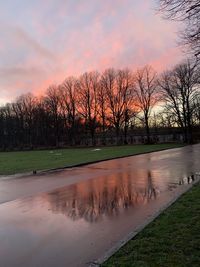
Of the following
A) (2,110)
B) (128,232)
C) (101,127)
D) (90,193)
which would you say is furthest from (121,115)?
(128,232)

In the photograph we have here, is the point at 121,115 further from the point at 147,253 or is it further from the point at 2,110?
the point at 147,253

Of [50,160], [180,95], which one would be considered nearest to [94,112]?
[180,95]

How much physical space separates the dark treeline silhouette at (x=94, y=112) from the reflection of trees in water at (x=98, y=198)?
53972 mm

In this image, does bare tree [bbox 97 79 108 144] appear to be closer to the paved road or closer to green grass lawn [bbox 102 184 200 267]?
the paved road

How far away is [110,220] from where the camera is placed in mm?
7418

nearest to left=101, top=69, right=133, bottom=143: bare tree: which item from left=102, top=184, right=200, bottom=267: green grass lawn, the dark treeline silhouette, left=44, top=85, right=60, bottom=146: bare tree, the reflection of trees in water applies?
the dark treeline silhouette

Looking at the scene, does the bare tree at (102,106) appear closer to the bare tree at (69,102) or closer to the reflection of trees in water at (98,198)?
the bare tree at (69,102)

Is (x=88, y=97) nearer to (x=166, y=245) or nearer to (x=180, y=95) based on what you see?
(x=180, y=95)

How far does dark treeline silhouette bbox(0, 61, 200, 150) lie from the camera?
6769cm

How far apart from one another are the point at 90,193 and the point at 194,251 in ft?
21.3

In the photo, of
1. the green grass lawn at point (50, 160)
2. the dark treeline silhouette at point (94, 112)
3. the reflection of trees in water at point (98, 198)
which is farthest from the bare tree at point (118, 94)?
the reflection of trees in water at point (98, 198)

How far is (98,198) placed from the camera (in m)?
10.1

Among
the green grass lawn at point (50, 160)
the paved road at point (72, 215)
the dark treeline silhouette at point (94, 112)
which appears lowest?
the paved road at point (72, 215)

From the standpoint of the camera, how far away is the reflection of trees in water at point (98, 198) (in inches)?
328
